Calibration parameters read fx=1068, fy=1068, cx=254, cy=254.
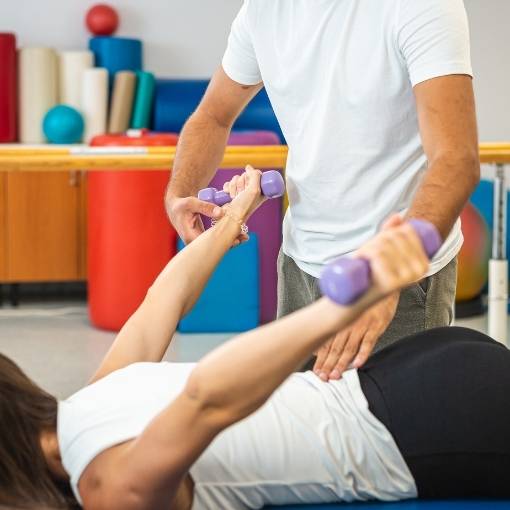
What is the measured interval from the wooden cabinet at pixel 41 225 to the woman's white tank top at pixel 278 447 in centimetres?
401

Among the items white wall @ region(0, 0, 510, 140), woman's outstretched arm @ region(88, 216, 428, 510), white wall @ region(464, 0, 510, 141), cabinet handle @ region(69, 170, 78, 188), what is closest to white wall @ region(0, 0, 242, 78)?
white wall @ region(0, 0, 510, 140)

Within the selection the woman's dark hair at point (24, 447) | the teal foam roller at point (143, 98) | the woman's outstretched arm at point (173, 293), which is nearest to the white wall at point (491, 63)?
the teal foam roller at point (143, 98)

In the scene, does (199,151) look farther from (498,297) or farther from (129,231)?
(129,231)

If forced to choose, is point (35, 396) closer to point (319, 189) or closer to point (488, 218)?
point (319, 189)

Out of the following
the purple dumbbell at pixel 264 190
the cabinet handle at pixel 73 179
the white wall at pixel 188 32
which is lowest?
the cabinet handle at pixel 73 179

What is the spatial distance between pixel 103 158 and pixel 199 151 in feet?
3.20

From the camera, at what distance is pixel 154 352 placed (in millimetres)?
2021

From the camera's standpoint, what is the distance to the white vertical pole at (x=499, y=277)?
12.2ft

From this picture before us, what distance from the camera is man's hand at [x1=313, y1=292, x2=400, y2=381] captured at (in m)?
1.83

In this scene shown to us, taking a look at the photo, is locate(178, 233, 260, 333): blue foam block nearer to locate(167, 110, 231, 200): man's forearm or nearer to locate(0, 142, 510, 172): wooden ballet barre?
locate(0, 142, 510, 172): wooden ballet barre

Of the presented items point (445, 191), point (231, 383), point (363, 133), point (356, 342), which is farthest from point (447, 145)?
point (231, 383)

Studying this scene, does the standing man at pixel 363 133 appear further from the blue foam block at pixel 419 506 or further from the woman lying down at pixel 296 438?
the blue foam block at pixel 419 506

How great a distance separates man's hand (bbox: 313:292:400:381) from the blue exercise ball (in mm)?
3994

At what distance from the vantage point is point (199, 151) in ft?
8.38
